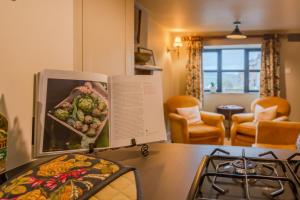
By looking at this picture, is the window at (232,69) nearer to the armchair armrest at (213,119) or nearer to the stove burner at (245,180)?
the armchair armrest at (213,119)

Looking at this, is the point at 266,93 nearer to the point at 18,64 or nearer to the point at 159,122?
the point at 159,122

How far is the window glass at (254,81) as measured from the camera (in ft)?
21.1

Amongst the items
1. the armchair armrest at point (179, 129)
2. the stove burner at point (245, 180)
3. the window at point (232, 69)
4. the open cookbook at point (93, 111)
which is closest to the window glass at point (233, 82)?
the window at point (232, 69)

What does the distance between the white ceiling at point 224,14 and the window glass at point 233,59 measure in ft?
2.81

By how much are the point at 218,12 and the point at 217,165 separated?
3701 mm

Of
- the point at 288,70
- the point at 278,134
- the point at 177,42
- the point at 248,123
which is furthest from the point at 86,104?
the point at 288,70

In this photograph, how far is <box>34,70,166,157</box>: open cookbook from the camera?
→ 1051 millimetres

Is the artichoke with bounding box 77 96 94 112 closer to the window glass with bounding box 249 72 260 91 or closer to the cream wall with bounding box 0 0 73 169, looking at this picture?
the cream wall with bounding box 0 0 73 169

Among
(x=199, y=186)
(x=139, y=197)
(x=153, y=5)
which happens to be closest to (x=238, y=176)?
(x=199, y=186)

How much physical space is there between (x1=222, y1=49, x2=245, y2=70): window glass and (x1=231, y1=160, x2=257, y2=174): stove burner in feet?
19.1

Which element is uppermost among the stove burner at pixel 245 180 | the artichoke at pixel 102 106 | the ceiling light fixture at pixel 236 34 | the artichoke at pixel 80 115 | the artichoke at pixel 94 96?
the ceiling light fixture at pixel 236 34

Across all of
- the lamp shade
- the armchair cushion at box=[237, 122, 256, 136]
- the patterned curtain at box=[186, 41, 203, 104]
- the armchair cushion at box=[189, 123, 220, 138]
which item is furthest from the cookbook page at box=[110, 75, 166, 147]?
the patterned curtain at box=[186, 41, 203, 104]

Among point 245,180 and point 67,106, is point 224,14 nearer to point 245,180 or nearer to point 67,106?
point 67,106

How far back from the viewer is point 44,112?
3.42ft
